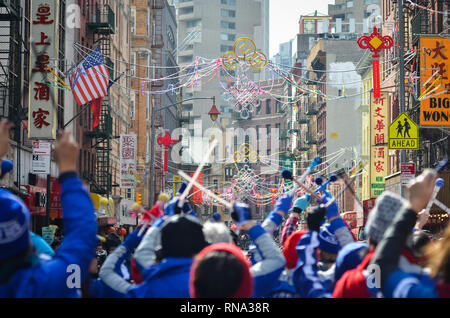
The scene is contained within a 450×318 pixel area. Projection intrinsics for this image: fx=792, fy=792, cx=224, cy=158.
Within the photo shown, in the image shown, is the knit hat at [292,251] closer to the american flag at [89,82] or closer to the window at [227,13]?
→ the american flag at [89,82]

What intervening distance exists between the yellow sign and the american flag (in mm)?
11046

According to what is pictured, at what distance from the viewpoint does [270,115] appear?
→ 424ft

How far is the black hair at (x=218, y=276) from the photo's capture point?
431 centimetres

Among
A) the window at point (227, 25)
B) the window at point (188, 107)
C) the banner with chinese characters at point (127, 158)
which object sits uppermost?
the window at point (227, 25)

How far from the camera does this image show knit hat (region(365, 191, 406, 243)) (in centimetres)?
461

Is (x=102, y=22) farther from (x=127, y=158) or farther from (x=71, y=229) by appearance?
(x=71, y=229)

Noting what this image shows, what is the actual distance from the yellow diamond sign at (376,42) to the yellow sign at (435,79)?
1466 millimetres

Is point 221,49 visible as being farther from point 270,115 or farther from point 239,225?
point 239,225

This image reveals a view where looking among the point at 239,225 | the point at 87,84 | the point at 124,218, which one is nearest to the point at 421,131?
the point at 87,84

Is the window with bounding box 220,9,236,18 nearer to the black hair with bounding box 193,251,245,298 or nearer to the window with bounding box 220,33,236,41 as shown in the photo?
the window with bounding box 220,33,236,41

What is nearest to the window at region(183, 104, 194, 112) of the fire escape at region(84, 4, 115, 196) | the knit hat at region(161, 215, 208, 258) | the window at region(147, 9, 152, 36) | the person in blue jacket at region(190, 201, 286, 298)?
the window at region(147, 9, 152, 36)

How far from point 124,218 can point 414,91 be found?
24572 millimetres

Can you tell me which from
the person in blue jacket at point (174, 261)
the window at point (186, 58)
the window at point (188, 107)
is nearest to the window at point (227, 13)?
the window at point (186, 58)

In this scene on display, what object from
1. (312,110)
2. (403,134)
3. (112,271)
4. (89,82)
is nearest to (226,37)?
(312,110)
